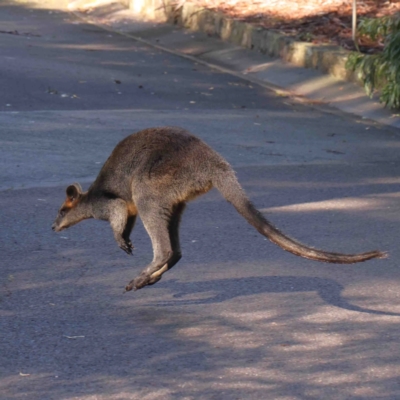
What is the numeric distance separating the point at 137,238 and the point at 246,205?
191 centimetres

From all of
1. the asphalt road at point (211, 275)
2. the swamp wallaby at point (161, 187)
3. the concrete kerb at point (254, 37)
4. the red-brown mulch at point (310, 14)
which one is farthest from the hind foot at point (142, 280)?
the red-brown mulch at point (310, 14)

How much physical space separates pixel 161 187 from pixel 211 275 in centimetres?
96

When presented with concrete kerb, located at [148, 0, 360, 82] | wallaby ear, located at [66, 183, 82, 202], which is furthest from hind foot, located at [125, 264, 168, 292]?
concrete kerb, located at [148, 0, 360, 82]

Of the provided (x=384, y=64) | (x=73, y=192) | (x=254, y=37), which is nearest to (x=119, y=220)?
(x=73, y=192)

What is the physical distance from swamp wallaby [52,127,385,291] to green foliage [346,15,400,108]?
22.4ft

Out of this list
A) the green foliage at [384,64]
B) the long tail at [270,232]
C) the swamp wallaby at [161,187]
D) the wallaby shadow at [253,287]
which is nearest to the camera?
the long tail at [270,232]

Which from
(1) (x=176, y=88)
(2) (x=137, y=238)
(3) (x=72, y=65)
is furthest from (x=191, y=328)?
(3) (x=72, y=65)

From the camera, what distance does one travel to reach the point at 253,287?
5.72m

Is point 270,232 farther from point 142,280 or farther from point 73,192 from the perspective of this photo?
point 73,192

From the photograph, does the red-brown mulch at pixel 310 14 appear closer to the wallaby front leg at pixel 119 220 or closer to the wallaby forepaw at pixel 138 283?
the wallaby front leg at pixel 119 220

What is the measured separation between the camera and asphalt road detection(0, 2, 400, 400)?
14.4 ft

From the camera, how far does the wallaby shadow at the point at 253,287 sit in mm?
5510

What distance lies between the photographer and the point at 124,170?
5441mm

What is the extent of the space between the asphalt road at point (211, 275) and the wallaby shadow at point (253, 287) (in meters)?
0.02
